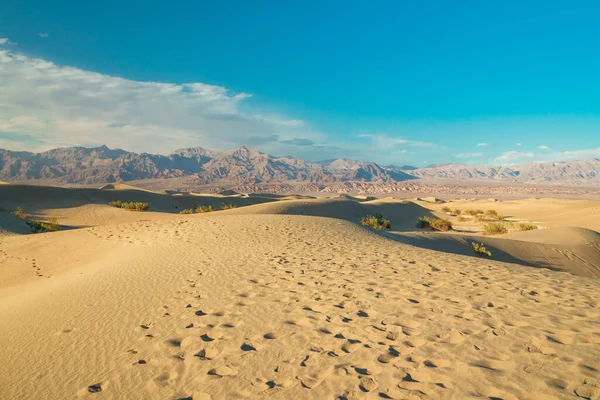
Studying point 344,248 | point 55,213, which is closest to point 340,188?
point 55,213

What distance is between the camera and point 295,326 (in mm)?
4883

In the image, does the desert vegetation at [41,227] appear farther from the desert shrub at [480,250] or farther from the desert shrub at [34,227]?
the desert shrub at [480,250]

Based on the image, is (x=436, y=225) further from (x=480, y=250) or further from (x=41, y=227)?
(x=41, y=227)

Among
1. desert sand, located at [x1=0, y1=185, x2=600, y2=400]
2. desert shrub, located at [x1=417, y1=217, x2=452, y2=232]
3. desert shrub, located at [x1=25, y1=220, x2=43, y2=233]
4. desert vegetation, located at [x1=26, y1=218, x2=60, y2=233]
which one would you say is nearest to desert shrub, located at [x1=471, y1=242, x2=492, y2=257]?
desert sand, located at [x1=0, y1=185, x2=600, y2=400]

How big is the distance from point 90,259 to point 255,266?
6847 mm

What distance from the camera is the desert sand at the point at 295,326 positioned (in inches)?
139

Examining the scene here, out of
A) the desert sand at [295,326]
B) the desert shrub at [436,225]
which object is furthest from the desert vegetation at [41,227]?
the desert shrub at [436,225]

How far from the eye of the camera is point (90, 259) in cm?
1188

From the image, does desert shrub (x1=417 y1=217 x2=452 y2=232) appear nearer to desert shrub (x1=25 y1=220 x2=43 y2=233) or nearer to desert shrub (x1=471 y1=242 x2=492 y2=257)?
desert shrub (x1=471 y1=242 x2=492 y2=257)

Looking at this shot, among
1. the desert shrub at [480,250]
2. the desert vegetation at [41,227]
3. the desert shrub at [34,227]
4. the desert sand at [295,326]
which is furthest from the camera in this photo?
the desert vegetation at [41,227]

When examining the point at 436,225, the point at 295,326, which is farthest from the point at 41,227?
the point at 436,225

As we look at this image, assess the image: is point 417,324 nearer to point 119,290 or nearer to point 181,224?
point 119,290

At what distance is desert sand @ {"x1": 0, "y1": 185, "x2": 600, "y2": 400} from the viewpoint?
3.54 m

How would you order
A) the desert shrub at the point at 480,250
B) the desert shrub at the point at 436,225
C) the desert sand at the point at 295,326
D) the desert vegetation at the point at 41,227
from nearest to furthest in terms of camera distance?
the desert sand at the point at 295,326, the desert shrub at the point at 480,250, the desert vegetation at the point at 41,227, the desert shrub at the point at 436,225
